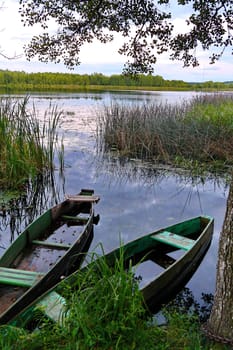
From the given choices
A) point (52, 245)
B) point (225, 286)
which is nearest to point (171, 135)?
point (52, 245)

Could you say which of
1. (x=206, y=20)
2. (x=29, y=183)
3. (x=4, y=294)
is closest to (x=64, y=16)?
(x=206, y=20)

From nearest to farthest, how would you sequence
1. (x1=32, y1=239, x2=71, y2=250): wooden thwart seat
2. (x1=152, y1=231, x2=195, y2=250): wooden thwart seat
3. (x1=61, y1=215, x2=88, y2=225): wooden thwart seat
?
(x1=152, y1=231, x2=195, y2=250): wooden thwart seat < (x1=32, y1=239, x2=71, y2=250): wooden thwart seat < (x1=61, y1=215, x2=88, y2=225): wooden thwart seat

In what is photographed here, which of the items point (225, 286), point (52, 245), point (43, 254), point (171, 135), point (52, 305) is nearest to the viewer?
point (225, 286)

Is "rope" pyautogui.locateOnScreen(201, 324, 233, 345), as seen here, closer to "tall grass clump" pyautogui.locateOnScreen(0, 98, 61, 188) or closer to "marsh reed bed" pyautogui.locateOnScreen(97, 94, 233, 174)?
"tall grass clump" pyautogui.locateOnScreen(0, 98, 61, 188)

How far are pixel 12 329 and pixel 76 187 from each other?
568 centimetres

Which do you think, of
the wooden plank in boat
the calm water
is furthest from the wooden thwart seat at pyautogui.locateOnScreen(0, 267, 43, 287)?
the wooden plank in boat

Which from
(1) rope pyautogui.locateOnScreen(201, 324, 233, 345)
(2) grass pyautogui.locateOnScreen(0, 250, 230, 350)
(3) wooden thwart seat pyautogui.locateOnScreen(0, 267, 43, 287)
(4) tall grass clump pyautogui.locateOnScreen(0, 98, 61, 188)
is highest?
(4) tall grass clump pyautogui.locateOnScreen(0, 98, 61, 188)

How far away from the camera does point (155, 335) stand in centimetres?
246

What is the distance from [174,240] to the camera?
4.58 metres

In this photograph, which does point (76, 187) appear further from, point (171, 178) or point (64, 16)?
point (64, 16)

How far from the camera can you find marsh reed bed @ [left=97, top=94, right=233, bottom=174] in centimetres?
934

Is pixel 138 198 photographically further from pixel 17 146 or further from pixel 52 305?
pixel 52 305

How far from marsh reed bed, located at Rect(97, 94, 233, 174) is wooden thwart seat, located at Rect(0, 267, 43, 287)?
6272mm

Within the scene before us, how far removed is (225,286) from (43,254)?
8.64 feet
